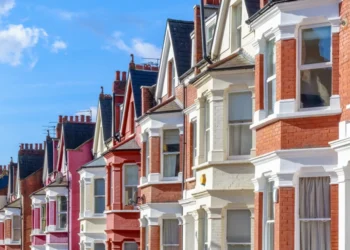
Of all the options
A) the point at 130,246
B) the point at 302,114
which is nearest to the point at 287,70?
the point at 302,114

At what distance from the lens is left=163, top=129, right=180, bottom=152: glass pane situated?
2991cm

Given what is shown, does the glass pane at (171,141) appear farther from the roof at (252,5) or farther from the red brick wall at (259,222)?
the red brick wall at (259,222)

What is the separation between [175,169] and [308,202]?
12568 millimetres

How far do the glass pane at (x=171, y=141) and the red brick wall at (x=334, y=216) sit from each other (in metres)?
Answer: 13.2

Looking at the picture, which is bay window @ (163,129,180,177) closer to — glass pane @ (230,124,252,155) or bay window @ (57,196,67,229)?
glass pane @ (230,124,252,155)

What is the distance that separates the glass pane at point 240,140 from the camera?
2275cm

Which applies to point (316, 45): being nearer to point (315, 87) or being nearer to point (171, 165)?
point (315, 87)

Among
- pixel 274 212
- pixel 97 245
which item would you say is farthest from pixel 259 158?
pixel 97 245

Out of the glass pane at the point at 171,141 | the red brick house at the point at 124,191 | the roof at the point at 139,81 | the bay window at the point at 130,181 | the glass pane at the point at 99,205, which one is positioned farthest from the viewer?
the glass pane at the point at 99,205

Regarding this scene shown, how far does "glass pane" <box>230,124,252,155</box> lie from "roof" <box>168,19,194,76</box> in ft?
27.9

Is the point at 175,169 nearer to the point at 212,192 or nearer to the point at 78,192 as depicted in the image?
the point at 212,192

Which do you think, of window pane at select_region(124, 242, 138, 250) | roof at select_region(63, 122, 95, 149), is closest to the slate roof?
roof at select_region(63, 122, 95, 149)

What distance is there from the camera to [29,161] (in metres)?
63.1

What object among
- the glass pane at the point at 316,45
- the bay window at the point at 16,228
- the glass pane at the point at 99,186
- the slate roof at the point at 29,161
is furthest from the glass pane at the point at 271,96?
the bay window at the point at 16,228
